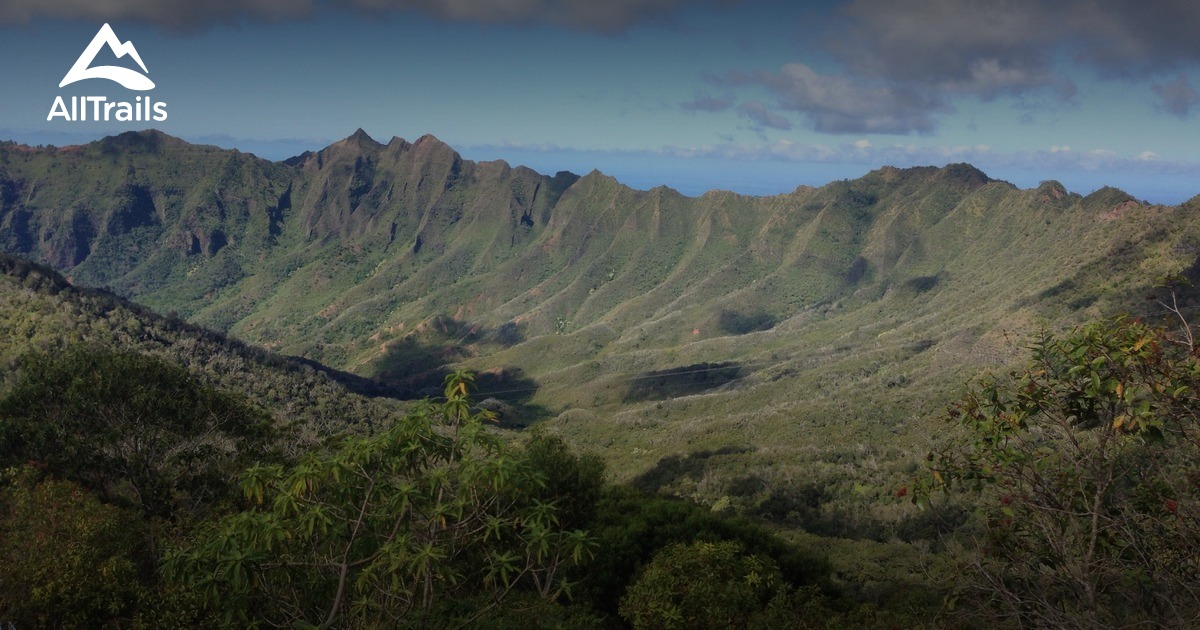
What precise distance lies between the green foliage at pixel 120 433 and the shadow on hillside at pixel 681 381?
427ft

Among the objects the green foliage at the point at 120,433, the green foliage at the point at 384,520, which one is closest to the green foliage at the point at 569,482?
the green foliage at the point at 120,433

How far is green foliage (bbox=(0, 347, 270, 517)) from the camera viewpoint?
34.6 metres

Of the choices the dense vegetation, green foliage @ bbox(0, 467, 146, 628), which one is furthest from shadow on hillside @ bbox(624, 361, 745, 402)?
green foliage @ bbox(0, 467, 146, 628)

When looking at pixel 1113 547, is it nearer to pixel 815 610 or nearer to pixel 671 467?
pixel 815 610

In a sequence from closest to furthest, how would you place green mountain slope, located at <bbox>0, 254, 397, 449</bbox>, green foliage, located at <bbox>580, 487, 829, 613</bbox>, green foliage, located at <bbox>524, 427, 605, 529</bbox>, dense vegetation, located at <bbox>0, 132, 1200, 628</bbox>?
dense vegetation, located at <bbox>0, 132, 1200, 628</bbox>, green foliage, located at <bbox>580, 487, 829, 613</bbox>, green foliage, located at <bbox>524, 427, 605, 529</bbox>, green mountain slope, located at <bbox>0, 254, 397, 449</bbox>

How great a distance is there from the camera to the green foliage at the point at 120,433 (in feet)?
113

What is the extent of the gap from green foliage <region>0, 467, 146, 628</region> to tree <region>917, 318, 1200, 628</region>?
815 inches

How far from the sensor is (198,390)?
136 ft

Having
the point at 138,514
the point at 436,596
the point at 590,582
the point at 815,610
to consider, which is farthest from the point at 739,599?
the point at 138,514

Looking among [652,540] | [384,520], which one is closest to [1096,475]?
[384,520]

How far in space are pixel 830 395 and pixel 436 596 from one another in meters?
118

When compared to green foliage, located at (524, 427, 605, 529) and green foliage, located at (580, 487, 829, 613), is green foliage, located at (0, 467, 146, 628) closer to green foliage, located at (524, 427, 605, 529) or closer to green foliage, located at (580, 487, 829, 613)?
green foliage, located at (580, 487, 829, 613)

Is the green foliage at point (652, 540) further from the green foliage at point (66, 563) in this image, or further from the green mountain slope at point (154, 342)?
the green mountain slope at point (154, 342)

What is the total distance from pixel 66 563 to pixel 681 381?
159 metres
